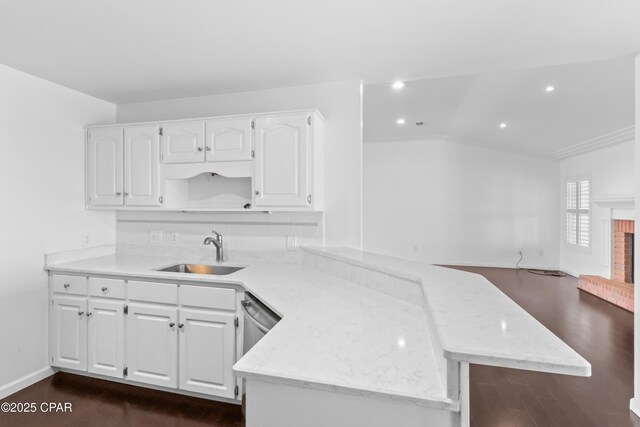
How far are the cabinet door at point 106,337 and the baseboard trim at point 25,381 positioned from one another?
0.43 metres

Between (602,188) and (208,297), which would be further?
(602,188)

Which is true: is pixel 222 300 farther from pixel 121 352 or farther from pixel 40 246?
pixel 40 246

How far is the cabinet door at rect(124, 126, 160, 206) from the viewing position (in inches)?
109

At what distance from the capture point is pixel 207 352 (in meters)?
2.22

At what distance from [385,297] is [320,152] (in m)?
1.32

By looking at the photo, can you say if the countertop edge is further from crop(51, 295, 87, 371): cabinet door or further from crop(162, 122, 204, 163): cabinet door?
crop(51, 295, 87, 371): cabinet door

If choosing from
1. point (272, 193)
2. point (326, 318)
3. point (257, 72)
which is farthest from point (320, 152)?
point (326, 318)

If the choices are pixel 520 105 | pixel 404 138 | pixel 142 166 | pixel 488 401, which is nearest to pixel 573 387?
pixel 488 401

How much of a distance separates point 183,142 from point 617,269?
20.6 feet

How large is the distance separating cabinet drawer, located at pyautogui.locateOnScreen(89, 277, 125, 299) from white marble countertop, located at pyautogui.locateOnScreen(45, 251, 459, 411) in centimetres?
89

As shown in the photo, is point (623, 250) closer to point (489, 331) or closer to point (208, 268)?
point (489, 331)

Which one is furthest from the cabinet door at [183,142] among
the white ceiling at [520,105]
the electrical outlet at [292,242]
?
the white ceiling at [520,105]

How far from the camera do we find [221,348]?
219 cm

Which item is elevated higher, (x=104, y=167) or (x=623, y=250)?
(x=104, y=167)
